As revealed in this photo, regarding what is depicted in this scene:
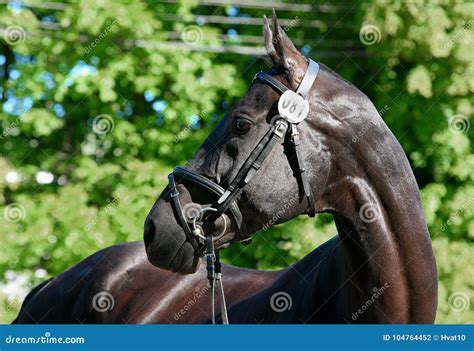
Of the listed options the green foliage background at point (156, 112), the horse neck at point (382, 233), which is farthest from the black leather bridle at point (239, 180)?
the green foliage background at point (156, 112)

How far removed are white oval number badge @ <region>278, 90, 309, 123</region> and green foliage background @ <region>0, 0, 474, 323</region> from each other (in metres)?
5.19

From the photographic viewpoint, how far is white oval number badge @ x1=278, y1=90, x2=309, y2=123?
349 cm

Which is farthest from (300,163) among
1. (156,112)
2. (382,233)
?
(156,112)

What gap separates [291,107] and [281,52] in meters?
0.27

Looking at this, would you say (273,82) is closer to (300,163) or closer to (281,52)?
(281,52)

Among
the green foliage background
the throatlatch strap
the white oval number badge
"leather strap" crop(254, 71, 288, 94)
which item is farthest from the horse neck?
the green foliage background

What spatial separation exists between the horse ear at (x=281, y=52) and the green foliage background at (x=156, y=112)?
16.8 feet

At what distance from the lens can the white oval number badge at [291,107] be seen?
3488 mm

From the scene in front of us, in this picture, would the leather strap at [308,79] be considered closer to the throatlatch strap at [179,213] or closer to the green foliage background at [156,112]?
the throatlatch strap at [179,213]

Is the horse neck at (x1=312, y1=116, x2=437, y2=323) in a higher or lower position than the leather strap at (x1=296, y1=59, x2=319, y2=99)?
lower

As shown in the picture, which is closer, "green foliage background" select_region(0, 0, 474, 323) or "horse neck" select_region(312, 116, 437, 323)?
"horse neck" select_region(312, 116, 437, 323)

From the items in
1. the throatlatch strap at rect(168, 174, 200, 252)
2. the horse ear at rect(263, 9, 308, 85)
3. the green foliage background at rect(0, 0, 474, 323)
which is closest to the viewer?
the throatlatch strap at rect(168, 174, 200, 252)

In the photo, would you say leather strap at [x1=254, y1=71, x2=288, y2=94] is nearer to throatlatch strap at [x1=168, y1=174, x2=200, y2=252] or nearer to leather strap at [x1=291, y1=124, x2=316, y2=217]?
leather strap at [x1=291, y1=124, x2=316, y2=217]

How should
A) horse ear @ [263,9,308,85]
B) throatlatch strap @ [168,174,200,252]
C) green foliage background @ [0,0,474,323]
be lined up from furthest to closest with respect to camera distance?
1. green foliage background @ [0,0,474,323]
2. horse ear @ [263,9,308,85]
3. throatlatch strap @ [168,174,200,252]
